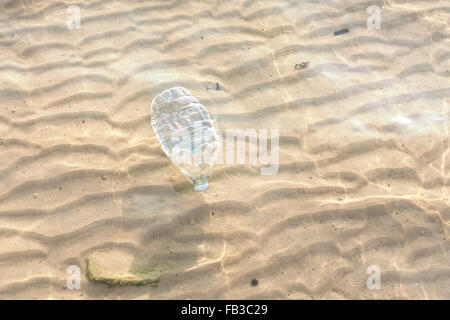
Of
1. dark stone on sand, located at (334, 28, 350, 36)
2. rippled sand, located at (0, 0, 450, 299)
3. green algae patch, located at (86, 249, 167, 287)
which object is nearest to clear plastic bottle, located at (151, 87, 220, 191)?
rippled sand, located at (0, 0, 450, 299)

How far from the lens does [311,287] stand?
255 cm

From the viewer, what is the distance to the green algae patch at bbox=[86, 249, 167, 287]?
2.52 m

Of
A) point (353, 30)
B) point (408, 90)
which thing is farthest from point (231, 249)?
point (353, 30)

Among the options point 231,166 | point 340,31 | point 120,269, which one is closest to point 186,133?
point 231,166

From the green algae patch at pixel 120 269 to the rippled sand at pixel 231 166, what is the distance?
0.5 inches

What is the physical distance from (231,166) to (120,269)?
43.2 inches

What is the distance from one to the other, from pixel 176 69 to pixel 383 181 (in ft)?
6.59

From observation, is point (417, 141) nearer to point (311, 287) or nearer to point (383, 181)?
point (383, 181)

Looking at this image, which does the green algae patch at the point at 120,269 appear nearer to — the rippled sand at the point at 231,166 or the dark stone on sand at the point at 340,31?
the rippled sand at the point at 231,166

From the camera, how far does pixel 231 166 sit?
298 centimetres

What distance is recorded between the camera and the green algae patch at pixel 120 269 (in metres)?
2.52

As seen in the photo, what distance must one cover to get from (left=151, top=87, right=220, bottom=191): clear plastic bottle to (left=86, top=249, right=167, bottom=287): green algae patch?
643 millimetres

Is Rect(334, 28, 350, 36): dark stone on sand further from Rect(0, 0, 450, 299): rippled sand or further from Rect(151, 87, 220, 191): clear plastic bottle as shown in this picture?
Rect(151, 87, 220, 191): clear plastic bottle

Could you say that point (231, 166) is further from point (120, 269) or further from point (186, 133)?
point (120, 269)
